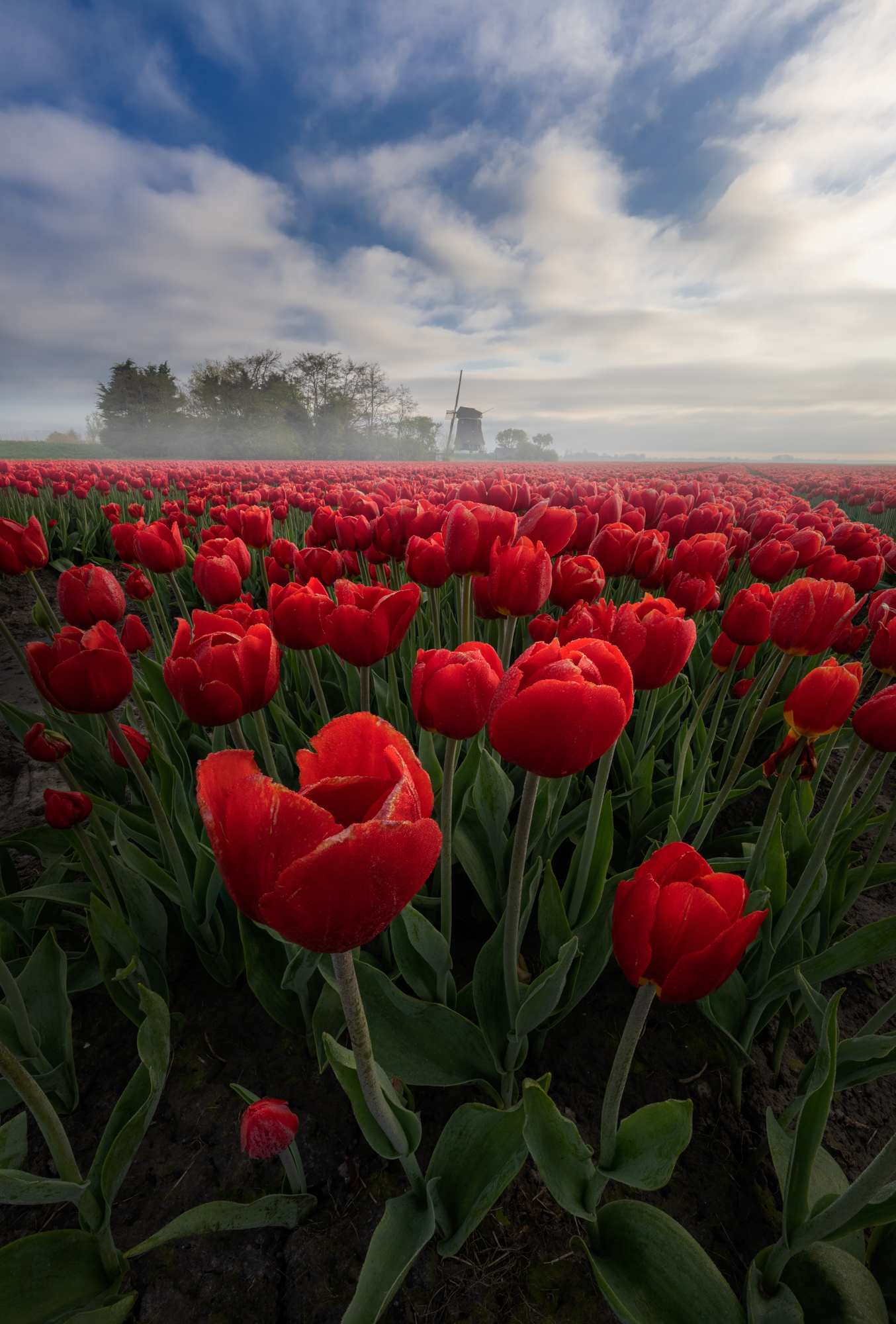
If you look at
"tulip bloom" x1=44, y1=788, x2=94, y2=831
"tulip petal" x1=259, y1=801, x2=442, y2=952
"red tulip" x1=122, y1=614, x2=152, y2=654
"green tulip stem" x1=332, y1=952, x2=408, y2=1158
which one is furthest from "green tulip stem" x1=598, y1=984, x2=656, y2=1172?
"red tulip" x1=122, y1=614, x2=152, y2=654

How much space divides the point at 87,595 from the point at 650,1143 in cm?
224

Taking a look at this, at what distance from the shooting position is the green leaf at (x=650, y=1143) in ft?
3.32

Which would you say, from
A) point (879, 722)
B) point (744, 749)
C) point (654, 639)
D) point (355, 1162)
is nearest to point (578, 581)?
point (654, 639)

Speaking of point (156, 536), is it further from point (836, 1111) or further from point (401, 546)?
point (836, 1111)

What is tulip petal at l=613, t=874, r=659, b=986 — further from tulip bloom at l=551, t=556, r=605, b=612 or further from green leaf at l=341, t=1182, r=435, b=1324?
tulip bloom at l=551, t=556, r=605, b=612

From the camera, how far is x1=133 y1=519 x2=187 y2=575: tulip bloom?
8.43ft

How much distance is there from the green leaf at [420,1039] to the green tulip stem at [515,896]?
0.37ft

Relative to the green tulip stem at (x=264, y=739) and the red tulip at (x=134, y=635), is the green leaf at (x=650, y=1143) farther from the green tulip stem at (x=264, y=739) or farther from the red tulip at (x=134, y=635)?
the red tulip at (x=134, y=635)

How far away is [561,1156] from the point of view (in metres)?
1.07

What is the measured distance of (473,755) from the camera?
1992mm

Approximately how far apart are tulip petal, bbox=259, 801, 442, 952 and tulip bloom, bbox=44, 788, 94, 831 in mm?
1258

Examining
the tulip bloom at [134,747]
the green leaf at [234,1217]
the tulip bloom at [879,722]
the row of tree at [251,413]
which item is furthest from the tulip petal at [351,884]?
the row of tree at [251,413]

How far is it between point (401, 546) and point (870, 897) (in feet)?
8.69

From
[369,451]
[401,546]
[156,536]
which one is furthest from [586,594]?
[369,451]
